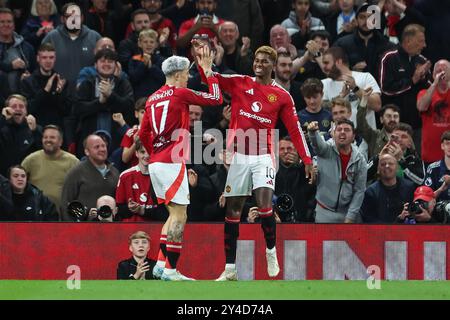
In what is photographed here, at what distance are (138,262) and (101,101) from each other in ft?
12.6

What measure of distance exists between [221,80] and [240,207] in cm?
145

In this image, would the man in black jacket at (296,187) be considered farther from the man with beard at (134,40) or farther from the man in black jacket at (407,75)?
the man with beard at (134,40)

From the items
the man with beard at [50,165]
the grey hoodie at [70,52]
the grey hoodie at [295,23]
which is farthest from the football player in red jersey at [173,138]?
the grey hoodie at [295,23]

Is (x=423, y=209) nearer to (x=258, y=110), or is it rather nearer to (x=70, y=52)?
(x=258, y=110)

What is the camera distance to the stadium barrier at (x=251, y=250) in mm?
15633

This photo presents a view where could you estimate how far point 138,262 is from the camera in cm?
1509

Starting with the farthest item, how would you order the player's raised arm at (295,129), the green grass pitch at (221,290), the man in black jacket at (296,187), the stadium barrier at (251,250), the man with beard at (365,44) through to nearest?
the man with beard at (365,44)
the man in black jacket at (296,187)
the stadium barrier at (251,250)
the player's raised arm at (295,129)
the green grass pitch at (221,290)

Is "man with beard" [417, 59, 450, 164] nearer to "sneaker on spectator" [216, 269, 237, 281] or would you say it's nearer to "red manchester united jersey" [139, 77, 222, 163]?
"sneaker on spectator" [216, 269, 237, 281]

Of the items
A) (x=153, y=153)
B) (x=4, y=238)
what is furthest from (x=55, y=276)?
(x=153, y=153)

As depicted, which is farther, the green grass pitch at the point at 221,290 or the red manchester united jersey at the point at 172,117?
the red manchester united jersey at the point at 172,117

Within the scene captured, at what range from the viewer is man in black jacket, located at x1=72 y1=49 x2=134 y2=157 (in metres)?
18.2

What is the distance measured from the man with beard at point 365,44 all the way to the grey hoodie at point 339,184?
12.0ft

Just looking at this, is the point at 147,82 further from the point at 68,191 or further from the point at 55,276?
the point at 55,276

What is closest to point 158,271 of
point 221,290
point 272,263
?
point 272,263
